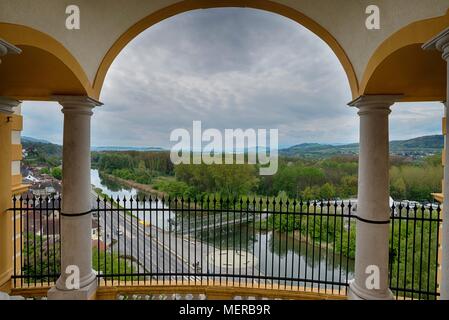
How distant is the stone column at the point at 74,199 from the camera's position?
471 centimetres

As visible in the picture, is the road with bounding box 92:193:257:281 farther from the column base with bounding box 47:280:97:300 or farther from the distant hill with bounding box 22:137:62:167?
the distant hill with bounding box 22:137:62:167

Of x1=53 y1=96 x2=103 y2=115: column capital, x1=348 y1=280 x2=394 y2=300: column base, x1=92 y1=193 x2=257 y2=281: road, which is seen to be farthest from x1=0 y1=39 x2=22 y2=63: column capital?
x1=348 y1=280 x2=394 y2=300: column base

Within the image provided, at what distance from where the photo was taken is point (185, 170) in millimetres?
9586

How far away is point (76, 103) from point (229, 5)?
3.27 meters

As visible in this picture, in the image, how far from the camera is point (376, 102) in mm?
4375

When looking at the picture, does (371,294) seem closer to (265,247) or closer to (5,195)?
(265,247)

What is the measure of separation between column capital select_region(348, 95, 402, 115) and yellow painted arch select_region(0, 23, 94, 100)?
4.73 m

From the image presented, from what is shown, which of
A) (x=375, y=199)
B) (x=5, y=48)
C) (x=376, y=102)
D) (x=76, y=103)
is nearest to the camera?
(x=5, y=48)

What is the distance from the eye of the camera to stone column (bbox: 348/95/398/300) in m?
4.45

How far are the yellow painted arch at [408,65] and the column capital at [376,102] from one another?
101 millimetres

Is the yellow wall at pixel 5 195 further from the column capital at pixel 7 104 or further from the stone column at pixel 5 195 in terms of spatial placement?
the column capital at pixel 7 104

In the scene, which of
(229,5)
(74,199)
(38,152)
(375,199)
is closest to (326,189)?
(375,199)

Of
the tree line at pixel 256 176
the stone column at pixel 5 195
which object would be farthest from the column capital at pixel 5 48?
the tree line at pixel 256 176
